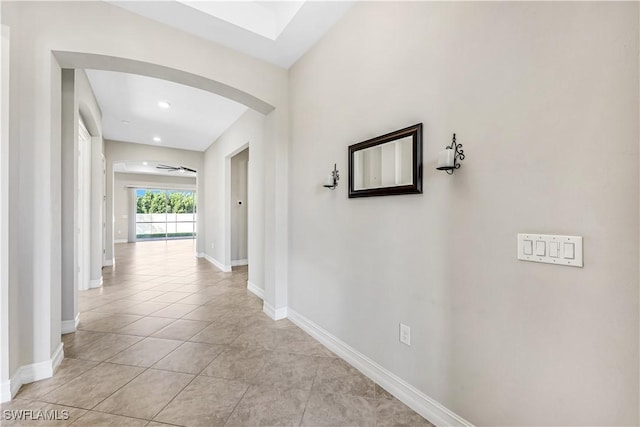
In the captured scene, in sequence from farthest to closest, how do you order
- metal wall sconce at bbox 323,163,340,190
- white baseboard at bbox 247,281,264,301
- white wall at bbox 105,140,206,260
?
white wall at bbox 105,140,206,260 < white baseboard at bbox 247,281,264,301 < metal wall sconce at bbox 323,163,340,190

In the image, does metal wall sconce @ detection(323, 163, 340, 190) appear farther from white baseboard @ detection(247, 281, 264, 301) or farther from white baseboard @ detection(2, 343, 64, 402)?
white baseboard @ detection(2, 343, 64, 402)

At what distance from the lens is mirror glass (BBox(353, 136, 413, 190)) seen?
1653 mm

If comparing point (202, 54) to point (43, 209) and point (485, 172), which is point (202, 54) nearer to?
point (43, 209)

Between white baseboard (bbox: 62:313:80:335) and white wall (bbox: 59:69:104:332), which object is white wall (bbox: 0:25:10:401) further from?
white baseboard (bbox: 62:313:80:335)

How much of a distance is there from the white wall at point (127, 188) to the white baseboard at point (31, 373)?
10323mm

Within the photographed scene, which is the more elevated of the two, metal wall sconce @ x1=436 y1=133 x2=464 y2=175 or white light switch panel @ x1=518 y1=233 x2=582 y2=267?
metal wall sconce @ x1=436 y1=133 x2=464 y2=175

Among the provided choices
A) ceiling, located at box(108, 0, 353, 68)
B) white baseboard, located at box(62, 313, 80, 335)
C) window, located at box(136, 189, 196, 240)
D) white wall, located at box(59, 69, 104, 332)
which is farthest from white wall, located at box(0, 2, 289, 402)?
window, located at box(136, 189, 196, 240)

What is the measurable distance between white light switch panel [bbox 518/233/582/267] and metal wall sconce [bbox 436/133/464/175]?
17.1 inches

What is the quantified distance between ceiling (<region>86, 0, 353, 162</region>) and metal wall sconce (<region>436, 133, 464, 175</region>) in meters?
1.53

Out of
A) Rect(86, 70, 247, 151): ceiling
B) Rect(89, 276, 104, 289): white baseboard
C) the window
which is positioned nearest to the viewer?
Rect(86, 70, 247, 151): ceiling

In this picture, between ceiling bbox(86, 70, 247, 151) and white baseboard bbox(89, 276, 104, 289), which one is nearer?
ceiling bbox(86, 70, 247, 151)

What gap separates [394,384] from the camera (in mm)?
1734

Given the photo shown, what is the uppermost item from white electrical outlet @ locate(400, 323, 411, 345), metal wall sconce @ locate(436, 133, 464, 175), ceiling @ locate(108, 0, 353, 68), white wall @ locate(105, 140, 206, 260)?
ceiling @ locate(108, 0, 353, 68)

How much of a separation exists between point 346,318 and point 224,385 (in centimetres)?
98
